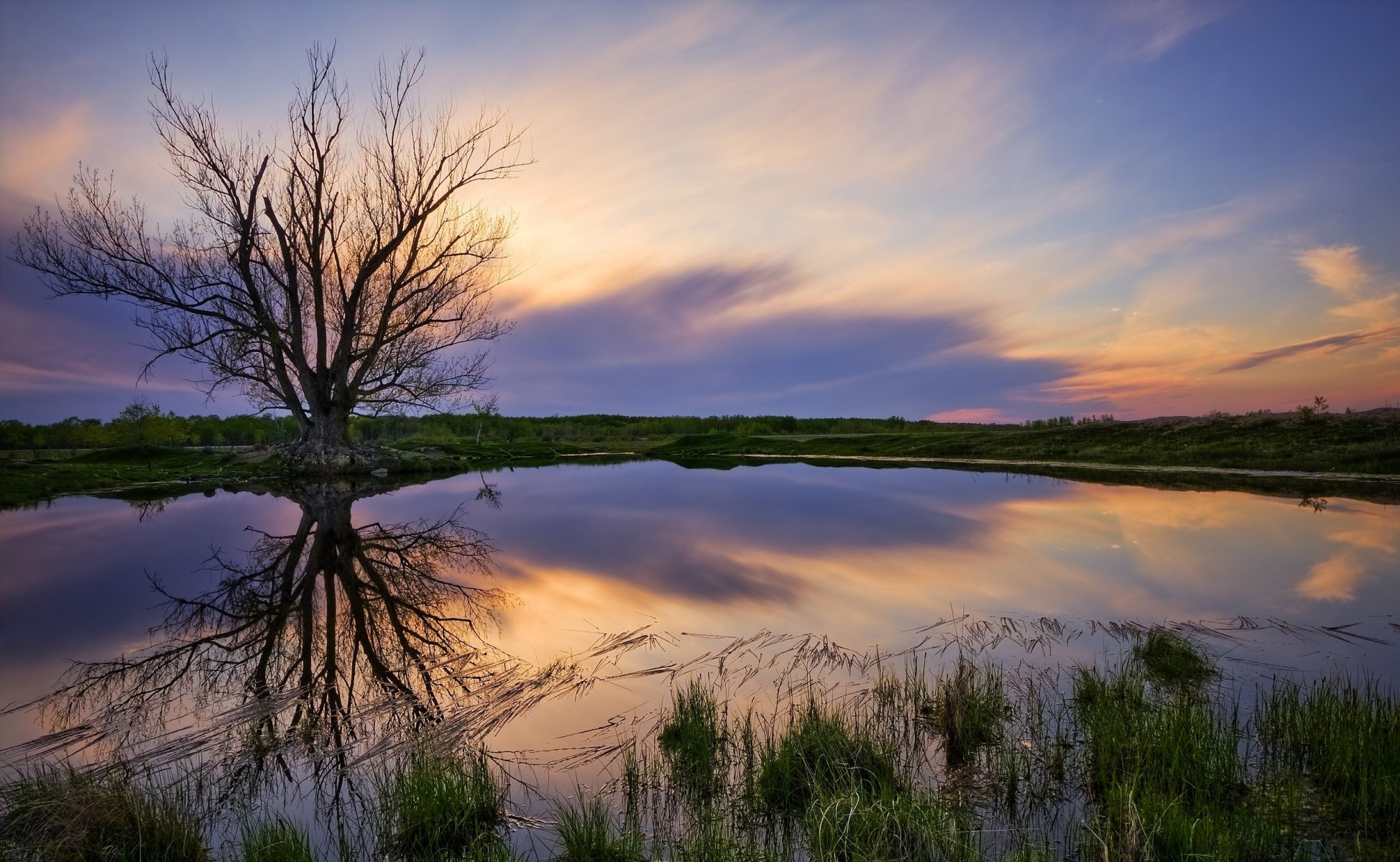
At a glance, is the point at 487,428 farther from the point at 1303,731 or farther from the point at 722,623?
the point at 1303,731

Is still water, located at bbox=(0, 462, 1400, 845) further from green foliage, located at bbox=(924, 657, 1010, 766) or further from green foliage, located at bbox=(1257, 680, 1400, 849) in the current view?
green foliage, located at bbox=(1257, 680, 1400, 849)

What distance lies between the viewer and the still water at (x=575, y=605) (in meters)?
5.68

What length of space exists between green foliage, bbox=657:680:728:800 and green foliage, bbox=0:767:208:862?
2.83 m

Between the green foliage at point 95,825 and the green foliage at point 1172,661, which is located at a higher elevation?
the green foliage at point 95,825

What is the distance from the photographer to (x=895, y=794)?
4.07 m

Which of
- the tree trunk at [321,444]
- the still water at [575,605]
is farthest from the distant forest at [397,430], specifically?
the still water at [575,605]

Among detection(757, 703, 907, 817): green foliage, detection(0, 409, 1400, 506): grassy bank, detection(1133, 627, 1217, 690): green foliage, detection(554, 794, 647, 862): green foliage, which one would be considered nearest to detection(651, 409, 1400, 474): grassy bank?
detection(0, 409, 1400, 506): grassy bank

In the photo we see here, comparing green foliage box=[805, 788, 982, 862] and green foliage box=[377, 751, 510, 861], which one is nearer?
green foliage box=[805, 788, 982, 862]

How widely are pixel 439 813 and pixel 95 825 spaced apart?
1.86 m

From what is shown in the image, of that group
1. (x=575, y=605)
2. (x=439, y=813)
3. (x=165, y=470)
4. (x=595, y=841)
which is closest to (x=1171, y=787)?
(x=595, y=841)

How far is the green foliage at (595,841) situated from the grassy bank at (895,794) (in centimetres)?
1

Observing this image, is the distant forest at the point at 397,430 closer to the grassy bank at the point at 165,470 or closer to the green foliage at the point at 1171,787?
the grassy bank at the point at 165,470

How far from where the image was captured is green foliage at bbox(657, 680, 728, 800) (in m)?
4.38

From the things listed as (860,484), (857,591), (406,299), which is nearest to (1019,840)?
(857,591)
